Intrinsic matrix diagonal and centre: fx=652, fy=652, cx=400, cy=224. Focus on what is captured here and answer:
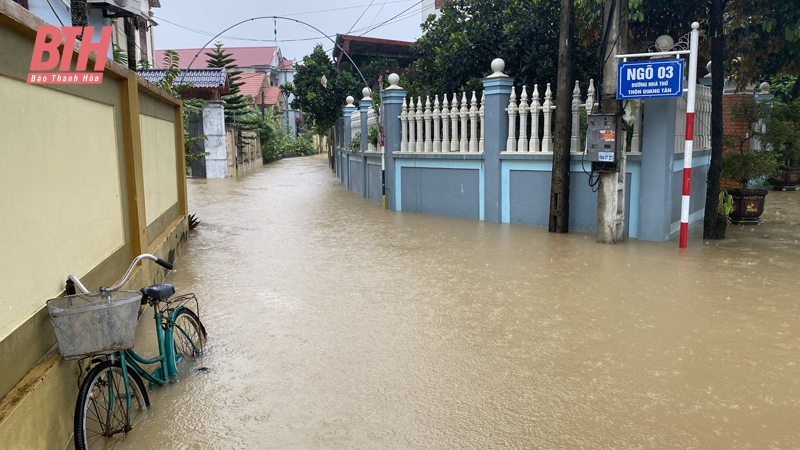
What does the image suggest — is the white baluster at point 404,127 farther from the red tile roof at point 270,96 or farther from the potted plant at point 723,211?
the red tile roof at point 270,96

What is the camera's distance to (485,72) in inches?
542

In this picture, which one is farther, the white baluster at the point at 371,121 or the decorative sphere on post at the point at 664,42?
Result: the white baluster at the point at 371,121

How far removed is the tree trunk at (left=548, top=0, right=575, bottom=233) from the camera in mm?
9125

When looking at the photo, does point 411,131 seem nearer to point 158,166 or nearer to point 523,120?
point 523,120

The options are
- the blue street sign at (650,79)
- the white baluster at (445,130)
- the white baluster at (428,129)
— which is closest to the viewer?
the blue street sign at (650,79)

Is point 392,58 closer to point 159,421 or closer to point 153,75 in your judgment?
point 153,75

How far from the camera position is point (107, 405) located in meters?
3.37

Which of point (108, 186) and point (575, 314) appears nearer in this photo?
point (108, 186)

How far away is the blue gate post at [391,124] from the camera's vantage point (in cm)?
1245

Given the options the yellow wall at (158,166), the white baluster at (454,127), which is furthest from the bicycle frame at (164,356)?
the white baluster at (454,127)

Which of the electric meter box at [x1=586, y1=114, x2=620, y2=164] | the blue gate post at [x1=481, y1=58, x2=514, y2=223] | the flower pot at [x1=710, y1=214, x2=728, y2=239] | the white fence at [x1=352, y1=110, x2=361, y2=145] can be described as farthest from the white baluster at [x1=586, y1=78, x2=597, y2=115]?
the white fence at [x1=352, y1=110, x2=361, y2=145]

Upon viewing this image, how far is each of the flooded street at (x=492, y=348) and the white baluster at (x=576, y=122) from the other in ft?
5.37

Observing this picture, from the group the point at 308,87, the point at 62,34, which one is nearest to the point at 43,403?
the point at 62,34

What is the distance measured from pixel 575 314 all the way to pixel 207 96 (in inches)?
865
